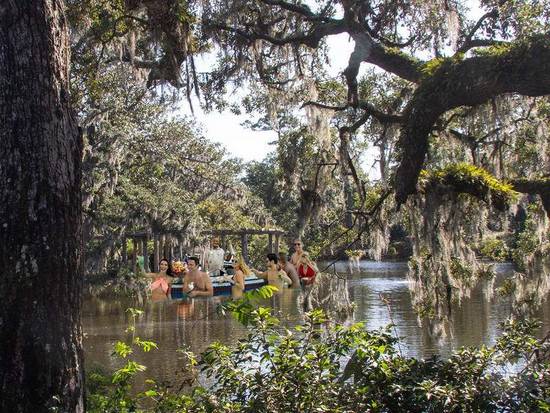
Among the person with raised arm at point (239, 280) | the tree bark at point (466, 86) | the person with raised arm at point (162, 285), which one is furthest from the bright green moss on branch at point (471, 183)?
the person with raised arm at point (162, 285)

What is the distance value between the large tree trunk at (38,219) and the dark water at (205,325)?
22.0ft

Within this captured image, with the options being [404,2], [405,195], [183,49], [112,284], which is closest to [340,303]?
[405,195]

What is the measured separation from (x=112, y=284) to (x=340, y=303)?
14419mm

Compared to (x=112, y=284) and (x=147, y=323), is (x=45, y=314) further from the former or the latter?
(x=112, y=284)

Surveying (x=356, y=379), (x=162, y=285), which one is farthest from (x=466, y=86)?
(x=162, y=285)

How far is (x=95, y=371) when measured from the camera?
402 inches

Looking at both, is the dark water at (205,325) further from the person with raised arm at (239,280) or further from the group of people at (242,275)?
the person with raised arm at (239,280)

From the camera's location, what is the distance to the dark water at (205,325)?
13.4 meters

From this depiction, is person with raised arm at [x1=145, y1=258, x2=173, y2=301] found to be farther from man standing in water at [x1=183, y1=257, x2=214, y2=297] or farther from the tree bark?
the tree bark

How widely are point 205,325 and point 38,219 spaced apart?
48.3 feet

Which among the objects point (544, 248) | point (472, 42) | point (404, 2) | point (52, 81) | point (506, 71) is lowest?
point (544, 248)

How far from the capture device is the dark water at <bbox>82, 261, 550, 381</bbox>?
43.9ft

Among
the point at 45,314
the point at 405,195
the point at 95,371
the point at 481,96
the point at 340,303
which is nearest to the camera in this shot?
the point at 45,314

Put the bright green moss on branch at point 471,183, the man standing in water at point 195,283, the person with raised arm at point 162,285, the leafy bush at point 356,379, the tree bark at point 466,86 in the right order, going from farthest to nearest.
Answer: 1. the person with raised arm at point 162,285
2. the man standing in water at point 195,283
3. the bright green moss on branch at point 471,183
4. the tree bark at point 466,86
5. the leafy bush at point 356,379
